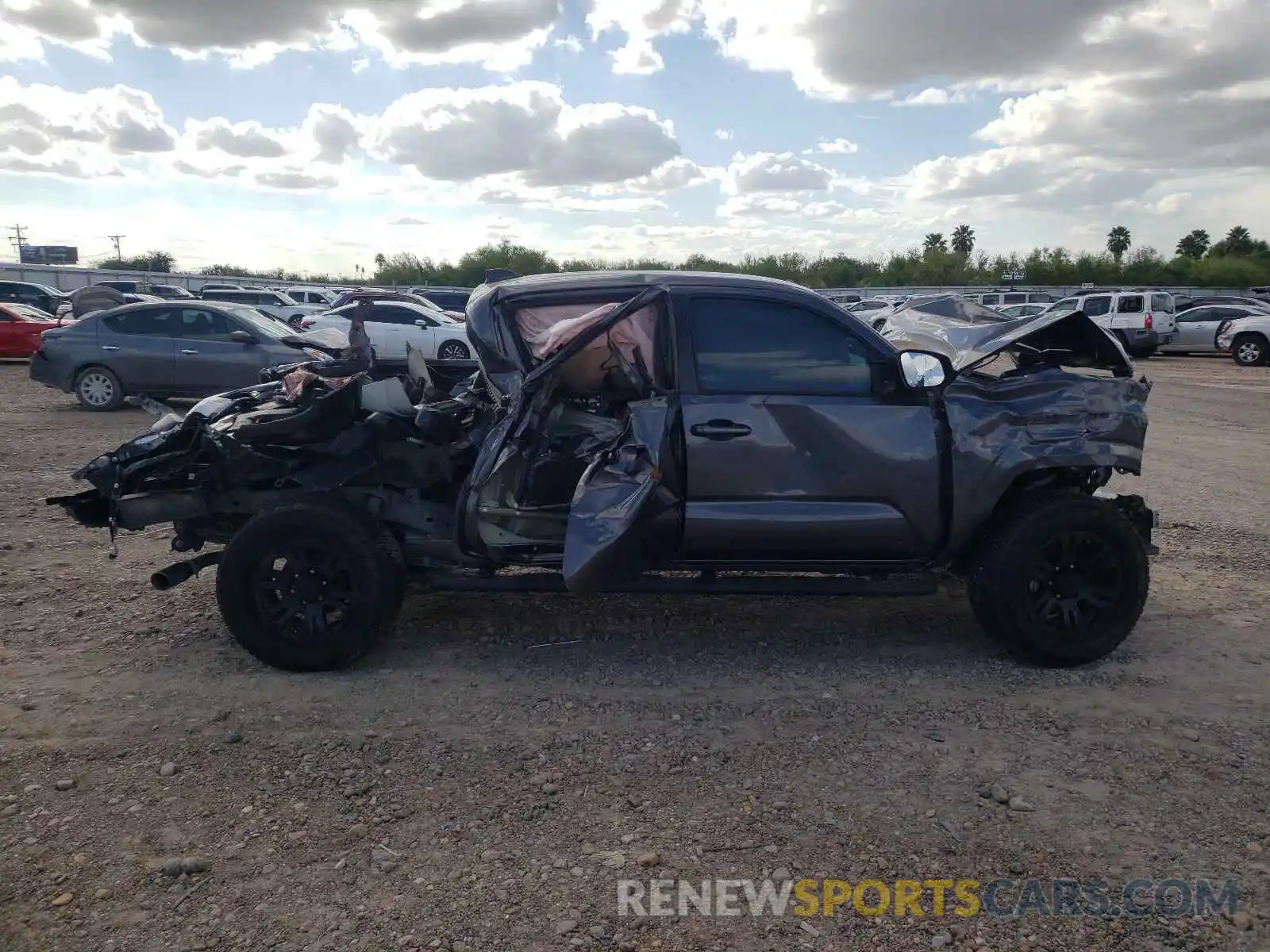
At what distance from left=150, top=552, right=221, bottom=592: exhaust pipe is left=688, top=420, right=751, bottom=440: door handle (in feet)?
8.11

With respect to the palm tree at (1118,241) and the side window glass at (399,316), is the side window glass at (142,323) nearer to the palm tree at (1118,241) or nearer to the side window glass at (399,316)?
the side window glass at (399,316)

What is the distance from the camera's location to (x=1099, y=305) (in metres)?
26.5

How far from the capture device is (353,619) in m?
4.58

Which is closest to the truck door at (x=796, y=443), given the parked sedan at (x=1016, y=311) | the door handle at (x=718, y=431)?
the door handle at (x=718, y=431)

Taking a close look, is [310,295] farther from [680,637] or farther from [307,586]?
[680,637]

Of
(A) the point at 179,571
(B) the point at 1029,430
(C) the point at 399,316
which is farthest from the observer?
(C) the point at 399,316

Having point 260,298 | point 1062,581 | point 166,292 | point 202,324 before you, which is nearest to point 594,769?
point 1062,581

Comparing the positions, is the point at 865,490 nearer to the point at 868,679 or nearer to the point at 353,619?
the point at 868,679

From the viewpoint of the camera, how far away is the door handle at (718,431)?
4.55 meters

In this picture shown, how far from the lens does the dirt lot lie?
2908 millimetres

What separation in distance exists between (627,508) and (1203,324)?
26634mm

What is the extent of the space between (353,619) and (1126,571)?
12.2ft

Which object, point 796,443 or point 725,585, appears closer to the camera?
point 796,443

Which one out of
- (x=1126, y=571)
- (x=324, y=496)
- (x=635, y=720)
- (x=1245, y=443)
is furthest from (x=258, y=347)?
(x=1245, y=443)
